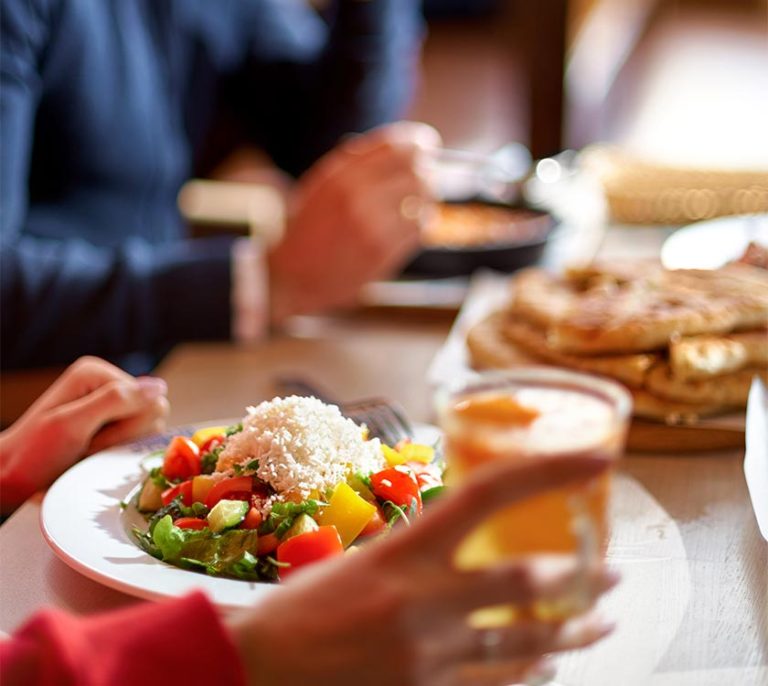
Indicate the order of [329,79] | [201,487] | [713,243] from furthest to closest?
[329,79], [713,243], [201,487]

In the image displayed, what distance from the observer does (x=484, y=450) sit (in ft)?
2.17

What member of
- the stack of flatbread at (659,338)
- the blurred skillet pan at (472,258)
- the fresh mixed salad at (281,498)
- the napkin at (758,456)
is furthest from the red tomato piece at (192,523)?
the blurred skillet pan at (472,258)

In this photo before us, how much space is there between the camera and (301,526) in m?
0.86

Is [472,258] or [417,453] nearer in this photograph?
[417,453]

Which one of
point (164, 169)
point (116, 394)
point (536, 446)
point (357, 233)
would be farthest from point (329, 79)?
point (536, 446)

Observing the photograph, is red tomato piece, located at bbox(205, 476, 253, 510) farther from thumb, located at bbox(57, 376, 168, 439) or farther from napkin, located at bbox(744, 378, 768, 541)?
napkin, located at bbox(744, 378, 768, 541)

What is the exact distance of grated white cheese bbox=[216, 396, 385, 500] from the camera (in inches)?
35.5

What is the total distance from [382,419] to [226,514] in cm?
35

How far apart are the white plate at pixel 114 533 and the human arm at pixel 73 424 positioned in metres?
0.04

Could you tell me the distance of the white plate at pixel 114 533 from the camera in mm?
789

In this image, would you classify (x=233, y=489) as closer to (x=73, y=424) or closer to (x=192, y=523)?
(x=192, y=523)

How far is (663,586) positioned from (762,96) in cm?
414

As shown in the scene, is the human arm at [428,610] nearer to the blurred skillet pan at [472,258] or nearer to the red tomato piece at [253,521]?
the red tomato piece at [253,521]

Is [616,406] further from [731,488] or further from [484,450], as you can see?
[731,488]
